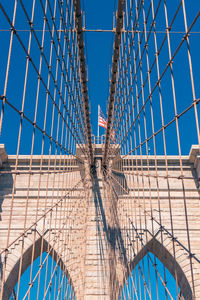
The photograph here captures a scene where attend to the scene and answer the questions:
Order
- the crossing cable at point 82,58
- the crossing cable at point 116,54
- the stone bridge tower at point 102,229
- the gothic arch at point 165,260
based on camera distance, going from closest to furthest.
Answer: the crossing cable at point 116,54
the crossing cable at point 82,58
the stone bridge tower at point 102,229
the gothic arch at point 165,260

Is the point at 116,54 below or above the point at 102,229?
above

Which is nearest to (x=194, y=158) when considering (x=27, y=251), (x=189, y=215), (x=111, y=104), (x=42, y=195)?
(x=189, y=215)

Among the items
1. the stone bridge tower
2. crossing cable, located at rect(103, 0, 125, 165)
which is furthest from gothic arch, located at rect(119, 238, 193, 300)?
crossing cable, located at rect(103, 0, 125, 165)

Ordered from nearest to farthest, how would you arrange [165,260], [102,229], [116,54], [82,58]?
1. [116,54]
2. [82,58]
3. [102,229]
4. [165,260]

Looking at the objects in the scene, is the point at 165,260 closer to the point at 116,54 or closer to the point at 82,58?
the point at 116,54

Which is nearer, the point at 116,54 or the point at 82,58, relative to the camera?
the point at 116,54

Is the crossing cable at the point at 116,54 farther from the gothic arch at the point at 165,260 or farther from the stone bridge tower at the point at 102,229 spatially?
the gothic arch at the point at 165,260

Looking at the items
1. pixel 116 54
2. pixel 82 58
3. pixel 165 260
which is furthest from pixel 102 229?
pixel 116 54

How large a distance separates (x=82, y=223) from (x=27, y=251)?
2297 mm

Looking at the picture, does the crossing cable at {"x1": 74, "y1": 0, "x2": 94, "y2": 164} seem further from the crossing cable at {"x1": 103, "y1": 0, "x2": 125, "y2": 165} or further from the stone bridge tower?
the stone bridge tower

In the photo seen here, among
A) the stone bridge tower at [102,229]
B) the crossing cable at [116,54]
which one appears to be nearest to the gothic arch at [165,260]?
the stone bridge tower at [102,229]

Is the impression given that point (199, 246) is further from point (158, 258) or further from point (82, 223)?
point (82, 223)

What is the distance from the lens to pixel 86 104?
10609 millimetres

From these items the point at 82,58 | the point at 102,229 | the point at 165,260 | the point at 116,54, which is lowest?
the point at 165,260
